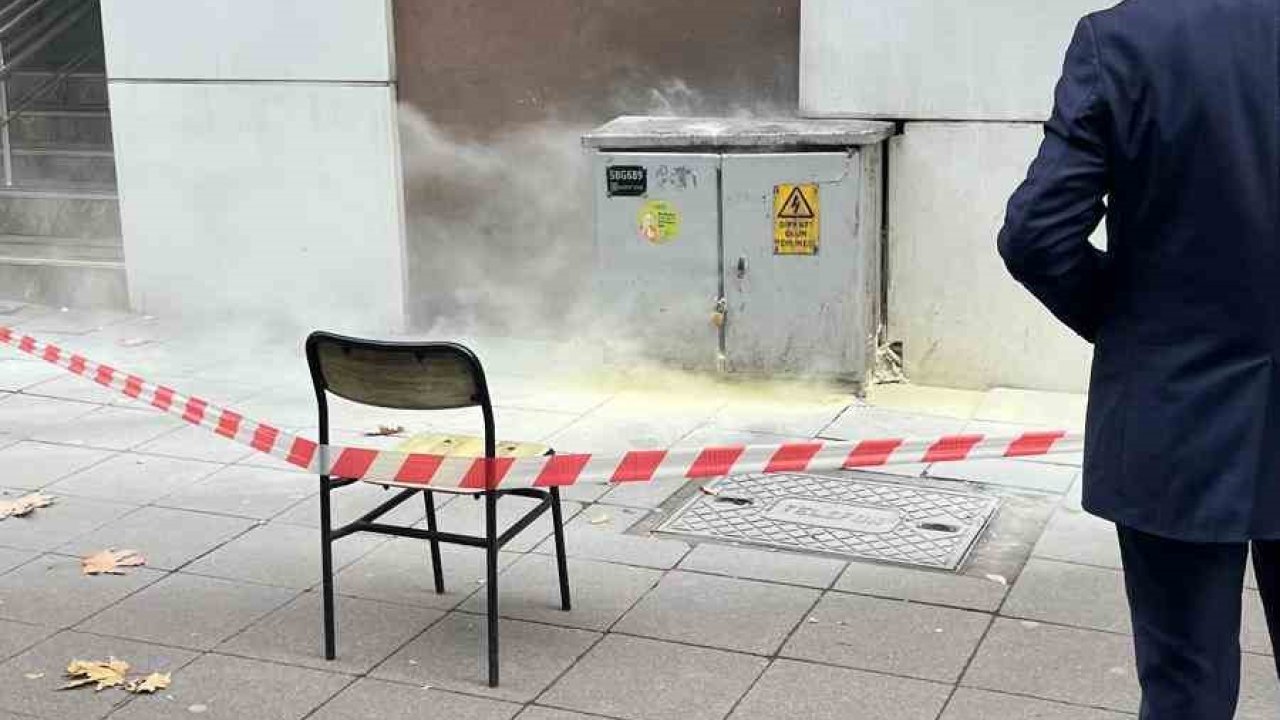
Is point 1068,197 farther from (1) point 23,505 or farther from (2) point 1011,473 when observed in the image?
(1) point 23,505

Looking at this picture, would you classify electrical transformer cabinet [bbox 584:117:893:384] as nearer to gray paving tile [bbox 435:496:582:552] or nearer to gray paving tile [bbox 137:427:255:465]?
gray paving tile [bbox 435:496:582:552]

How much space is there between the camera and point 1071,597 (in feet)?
16.6

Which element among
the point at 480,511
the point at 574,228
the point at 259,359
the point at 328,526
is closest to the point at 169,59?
the point at 259,359

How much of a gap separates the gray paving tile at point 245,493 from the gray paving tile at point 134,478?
77mm

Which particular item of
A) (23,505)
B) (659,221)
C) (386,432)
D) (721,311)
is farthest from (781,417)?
(23,505)

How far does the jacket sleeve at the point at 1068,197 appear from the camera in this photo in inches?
113

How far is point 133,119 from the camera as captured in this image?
9539 mm

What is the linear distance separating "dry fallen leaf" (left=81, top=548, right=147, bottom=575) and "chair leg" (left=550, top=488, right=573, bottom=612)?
63.9 inches

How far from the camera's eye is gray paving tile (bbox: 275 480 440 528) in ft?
19.5

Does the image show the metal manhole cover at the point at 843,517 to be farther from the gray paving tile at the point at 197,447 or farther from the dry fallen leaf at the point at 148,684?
the gray paving tile at the point at 197,447

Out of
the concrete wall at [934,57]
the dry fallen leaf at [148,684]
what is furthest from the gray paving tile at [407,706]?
the concrete wall at [934,57]

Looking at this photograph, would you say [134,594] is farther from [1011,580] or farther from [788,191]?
[788,191]

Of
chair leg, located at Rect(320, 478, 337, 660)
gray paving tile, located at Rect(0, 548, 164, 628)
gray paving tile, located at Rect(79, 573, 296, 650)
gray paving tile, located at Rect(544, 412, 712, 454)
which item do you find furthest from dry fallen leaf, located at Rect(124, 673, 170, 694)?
gray paving tile, located at Rect(544, 412, 712, 454)

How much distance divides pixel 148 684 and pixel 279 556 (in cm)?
114
